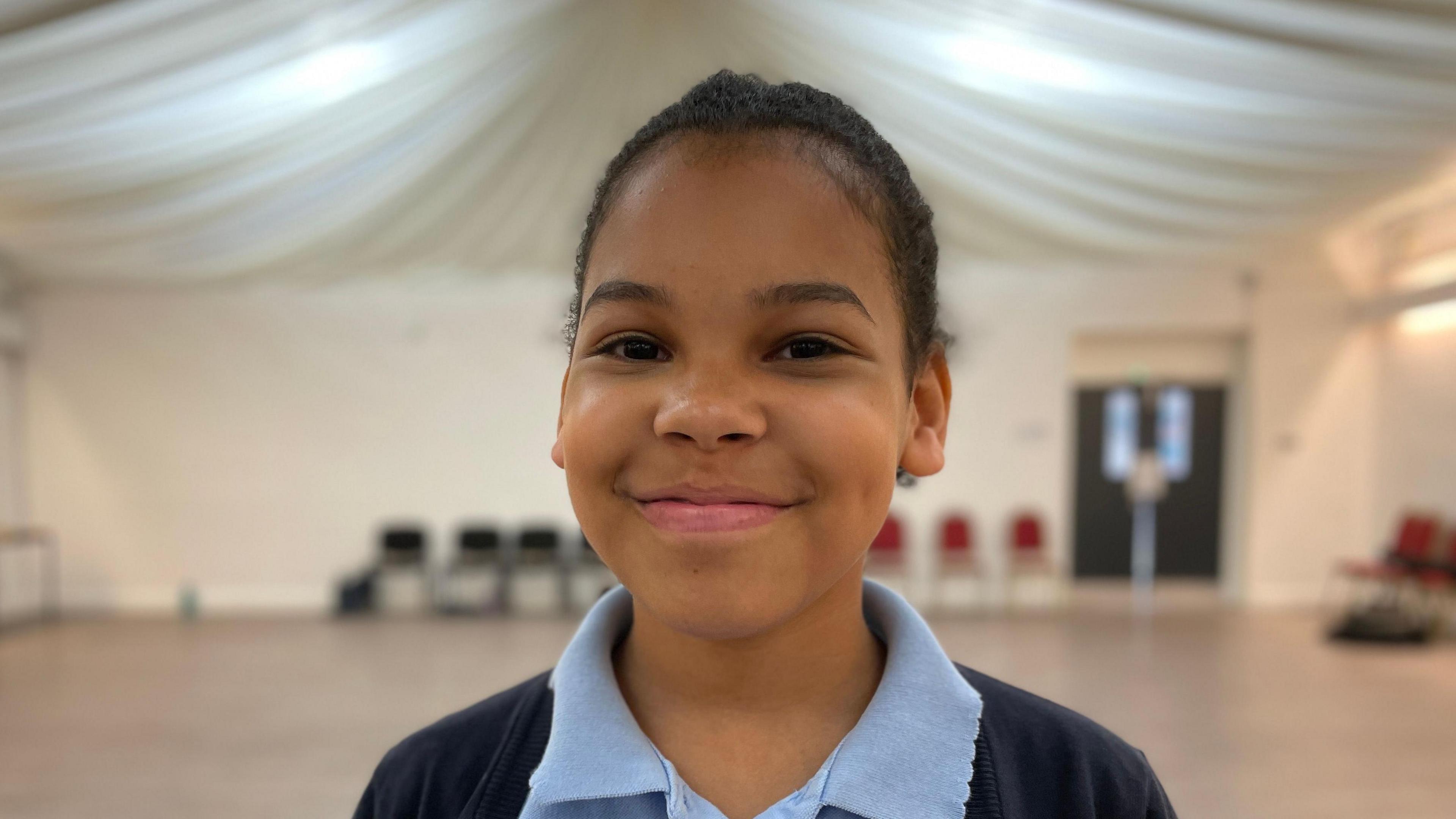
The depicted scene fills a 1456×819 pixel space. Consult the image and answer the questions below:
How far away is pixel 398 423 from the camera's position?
9.77m

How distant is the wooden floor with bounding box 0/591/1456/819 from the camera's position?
4320mm

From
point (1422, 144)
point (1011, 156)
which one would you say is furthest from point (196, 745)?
point (1422, 144)

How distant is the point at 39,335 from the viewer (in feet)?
32.4

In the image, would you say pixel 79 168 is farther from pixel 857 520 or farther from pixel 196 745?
pixel 857 520

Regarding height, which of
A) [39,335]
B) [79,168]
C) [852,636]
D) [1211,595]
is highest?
[79,168]

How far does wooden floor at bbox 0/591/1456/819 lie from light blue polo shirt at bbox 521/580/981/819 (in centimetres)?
384

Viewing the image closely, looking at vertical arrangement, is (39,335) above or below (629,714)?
above

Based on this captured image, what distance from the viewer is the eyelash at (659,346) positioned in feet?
2.62

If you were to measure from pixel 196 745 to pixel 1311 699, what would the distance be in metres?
7.22

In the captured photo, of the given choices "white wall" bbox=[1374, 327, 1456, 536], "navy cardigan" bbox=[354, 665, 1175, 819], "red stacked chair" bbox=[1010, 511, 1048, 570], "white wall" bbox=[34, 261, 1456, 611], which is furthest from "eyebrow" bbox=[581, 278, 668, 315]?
"white wall" bbox=[1374, 327, 1456, 536]

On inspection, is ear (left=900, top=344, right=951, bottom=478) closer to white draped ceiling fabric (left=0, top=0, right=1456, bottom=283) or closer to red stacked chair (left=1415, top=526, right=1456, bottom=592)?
white draped ceiling fabric (left=0, top=0, right=1456, bottom=283)

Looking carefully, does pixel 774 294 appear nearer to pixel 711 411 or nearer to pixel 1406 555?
pixel 711 411

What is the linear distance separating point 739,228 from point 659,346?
0.44ft

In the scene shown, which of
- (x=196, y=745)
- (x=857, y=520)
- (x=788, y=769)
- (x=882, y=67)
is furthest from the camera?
(x=882, y=67)
